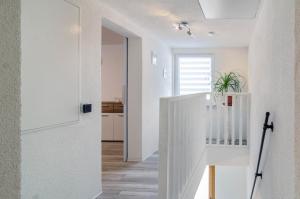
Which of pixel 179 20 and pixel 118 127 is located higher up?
pixel 179 20

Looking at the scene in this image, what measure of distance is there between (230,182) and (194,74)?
110 inches

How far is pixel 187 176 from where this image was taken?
3.58 metres

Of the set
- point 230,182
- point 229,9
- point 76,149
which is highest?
point 229,9

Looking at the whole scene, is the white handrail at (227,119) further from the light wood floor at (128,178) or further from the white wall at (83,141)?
the white wall at (83,141)

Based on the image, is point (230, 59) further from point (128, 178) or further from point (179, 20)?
point (128, 178)

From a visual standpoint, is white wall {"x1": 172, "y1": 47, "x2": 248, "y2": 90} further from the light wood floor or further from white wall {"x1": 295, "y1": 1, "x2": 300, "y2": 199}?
white wall {"x1": 295, "y1": 1, "x2": 300, "y2": 199}

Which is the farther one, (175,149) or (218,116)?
(218,116)

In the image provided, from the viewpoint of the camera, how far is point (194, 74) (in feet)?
28.6

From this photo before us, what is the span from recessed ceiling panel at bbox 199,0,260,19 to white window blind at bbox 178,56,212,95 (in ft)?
12.6

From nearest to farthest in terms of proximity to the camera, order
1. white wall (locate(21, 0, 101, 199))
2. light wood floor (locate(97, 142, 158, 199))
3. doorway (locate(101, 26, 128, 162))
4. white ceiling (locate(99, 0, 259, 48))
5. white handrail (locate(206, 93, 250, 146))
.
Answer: white wall (locate(21, 0, 101, 199)), light wood floor (locate(97, 142, 158, 199)), white ceiling (locate(99, 0, 259, 48)), white handrail (locate(206, 93, 250, 146)), doorway (locate(101, 26, 128, 162))
